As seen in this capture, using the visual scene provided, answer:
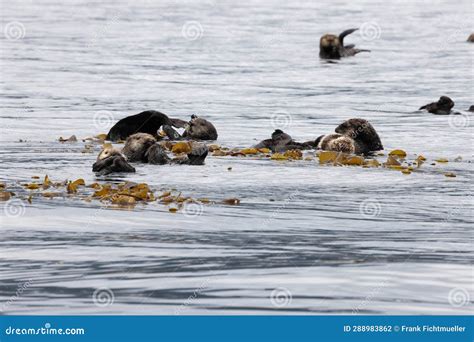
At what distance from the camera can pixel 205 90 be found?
22.5m

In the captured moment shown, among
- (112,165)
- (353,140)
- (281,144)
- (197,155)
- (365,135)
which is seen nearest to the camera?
(112,165)

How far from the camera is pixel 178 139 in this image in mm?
15344

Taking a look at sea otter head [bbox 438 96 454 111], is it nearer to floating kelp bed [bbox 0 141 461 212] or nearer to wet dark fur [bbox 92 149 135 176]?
floating kelp bed [bbox 0 141 461 212]

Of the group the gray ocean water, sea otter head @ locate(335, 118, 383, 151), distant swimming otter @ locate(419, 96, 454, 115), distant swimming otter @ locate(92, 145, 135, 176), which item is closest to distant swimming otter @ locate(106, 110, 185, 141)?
the gray ocean water

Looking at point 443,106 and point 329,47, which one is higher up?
point 329,47

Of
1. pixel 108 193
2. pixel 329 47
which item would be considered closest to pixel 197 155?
pixel 108 193

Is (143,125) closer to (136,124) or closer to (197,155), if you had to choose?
(136,124)

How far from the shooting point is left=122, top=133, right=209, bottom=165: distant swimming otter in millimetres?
13266

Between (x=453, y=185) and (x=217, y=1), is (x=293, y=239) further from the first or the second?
(x=217, y=1)

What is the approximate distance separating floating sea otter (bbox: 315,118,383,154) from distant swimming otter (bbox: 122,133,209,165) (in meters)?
1.84

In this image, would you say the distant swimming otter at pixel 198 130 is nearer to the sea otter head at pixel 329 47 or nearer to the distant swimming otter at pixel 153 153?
the distant swimming otter at pixel 153 153

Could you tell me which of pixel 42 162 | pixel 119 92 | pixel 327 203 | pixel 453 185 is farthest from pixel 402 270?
pixel 119 92

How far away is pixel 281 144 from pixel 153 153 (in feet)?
6.07

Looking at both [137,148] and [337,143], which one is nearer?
[137,148]
